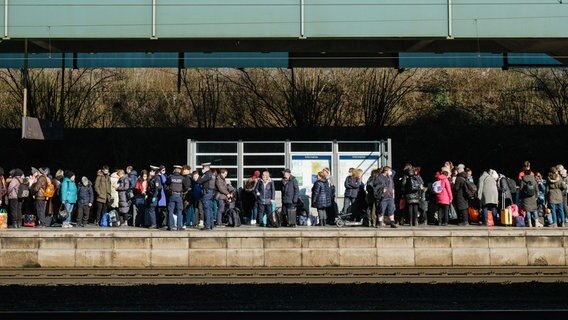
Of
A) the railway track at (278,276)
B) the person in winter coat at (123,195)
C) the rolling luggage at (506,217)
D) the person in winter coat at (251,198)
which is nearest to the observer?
the railway track at (278,276)

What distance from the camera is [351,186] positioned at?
61.6 ft

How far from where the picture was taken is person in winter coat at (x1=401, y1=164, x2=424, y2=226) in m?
18.0

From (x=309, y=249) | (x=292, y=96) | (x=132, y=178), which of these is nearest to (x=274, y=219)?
(x=309, y=249)

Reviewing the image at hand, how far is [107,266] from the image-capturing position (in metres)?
16.5

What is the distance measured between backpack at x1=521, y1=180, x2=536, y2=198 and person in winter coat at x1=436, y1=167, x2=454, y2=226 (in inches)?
69.5

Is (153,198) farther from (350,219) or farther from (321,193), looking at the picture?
(350,219)

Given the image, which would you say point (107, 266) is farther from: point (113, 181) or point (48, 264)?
point (113, 181)

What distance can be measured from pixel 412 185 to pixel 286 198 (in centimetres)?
313

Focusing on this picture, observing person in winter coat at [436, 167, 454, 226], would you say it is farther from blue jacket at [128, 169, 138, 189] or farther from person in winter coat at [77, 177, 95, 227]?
person in winter coat at [77, 177, 95, 227]

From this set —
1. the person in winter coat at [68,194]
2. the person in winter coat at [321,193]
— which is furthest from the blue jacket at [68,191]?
the person in winter coat at [321,193]

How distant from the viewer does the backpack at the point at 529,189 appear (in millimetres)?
18016

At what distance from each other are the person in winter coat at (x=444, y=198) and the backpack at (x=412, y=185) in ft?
2.20

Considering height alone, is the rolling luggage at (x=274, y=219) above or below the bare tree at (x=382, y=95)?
below

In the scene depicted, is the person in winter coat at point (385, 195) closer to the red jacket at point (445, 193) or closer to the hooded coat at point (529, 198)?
the red jacket at point (445, 193)
